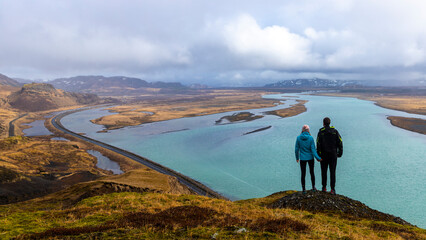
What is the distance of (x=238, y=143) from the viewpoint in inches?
2373

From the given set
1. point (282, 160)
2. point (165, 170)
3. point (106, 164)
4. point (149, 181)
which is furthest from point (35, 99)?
point (282, 160)

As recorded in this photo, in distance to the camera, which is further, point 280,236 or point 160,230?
point 160,230

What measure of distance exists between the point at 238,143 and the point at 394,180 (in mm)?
33293

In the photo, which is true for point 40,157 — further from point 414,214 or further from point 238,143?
point 414,214

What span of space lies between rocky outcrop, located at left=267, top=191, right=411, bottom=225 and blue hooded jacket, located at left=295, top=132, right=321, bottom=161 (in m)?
2.80

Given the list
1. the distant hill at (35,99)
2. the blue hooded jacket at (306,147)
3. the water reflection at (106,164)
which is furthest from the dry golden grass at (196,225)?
the distant hill at (35,99)

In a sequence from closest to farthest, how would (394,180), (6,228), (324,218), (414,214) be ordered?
(6,228), (324,218), (414,214), (394,180)

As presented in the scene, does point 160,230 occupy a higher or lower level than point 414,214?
higher

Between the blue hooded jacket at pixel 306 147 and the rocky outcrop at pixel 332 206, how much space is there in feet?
9.18

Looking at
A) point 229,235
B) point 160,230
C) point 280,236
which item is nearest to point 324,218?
point 280,236

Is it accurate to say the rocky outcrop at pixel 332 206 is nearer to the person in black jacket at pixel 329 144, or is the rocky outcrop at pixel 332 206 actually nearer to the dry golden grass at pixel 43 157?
the person in black jacket at pixel 329 144

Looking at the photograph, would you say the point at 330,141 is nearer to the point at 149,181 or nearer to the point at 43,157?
the point at 149,181

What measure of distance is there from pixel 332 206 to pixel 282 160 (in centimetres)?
3356

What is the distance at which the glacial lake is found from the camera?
31031 millimetres
